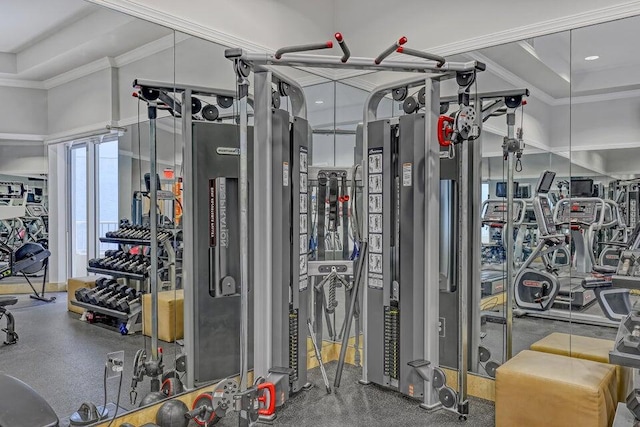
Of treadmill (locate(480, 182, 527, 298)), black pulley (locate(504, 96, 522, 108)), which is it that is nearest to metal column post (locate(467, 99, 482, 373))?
treadmill (locate(480, 182, 527, 298))

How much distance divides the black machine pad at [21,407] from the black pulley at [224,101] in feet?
7.54

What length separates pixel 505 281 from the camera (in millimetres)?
3861

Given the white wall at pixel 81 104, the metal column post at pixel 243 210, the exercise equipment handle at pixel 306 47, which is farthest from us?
the metal column post at pixel 243 210

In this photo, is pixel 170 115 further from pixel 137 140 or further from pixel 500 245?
pixel 500 245

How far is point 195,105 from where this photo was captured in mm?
3502

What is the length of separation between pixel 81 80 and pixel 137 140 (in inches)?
19.6

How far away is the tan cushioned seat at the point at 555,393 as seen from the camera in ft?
9.20

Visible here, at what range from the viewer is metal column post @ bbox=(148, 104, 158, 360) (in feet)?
10.6

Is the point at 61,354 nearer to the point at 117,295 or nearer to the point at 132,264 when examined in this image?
the point at 117,295

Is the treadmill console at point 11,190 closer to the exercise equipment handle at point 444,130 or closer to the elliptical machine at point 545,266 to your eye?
the exercise equipment handle at point 444,130

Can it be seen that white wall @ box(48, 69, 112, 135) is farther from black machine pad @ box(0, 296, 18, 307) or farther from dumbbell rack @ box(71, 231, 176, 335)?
black machine pad @ box(0, 296, 18, 307)

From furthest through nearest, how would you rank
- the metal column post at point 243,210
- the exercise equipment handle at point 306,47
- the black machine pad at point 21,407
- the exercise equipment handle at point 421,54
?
the metal column post at point 243,210
the exercise equipment handle at point 421,54
the exercise equipment handle at point 306,47
the black machine pad at point 21,407

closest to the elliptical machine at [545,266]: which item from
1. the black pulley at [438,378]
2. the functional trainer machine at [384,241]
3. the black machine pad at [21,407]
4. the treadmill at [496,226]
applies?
the treadmill at [496,226]

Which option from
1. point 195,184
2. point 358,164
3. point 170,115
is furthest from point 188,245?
point 358,164
